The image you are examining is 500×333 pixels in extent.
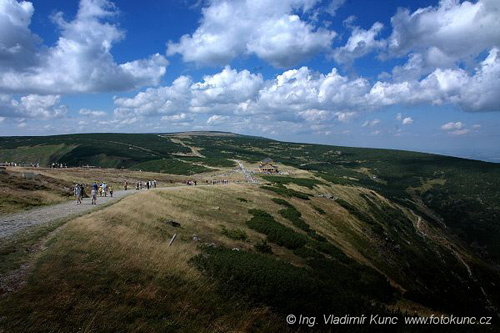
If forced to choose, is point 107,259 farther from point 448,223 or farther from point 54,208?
point 448,223

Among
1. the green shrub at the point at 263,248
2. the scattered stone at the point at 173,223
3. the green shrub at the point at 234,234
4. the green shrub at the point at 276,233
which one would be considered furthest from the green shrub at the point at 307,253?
the scattered stone at the point at 173,223

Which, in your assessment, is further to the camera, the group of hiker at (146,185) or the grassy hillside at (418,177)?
the grassy hillside at (418,177)

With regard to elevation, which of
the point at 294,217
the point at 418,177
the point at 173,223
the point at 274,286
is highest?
the point at 173,223

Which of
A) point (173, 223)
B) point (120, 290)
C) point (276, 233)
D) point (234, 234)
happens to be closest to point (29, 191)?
point (173, 223)

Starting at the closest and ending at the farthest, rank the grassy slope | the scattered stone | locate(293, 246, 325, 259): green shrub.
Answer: the grassy slope < the scattered stone < locate(293, 246, 325, 259): green shrub

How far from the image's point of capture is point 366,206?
210 feet

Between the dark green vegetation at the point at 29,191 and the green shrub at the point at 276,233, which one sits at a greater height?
the dark green vegetation at the point at 29,191

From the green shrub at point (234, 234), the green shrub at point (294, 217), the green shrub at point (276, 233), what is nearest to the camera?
the green shrub at point (234, 234)

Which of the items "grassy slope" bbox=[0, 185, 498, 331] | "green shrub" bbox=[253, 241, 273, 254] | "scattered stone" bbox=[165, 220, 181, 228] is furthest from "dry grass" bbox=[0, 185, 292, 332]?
"green shrub" bbox=[253, 241, 273, 254]

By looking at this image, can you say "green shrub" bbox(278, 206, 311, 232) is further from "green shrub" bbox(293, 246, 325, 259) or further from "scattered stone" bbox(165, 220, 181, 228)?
"scattered stone" bbox(165, 220, 181, 228)

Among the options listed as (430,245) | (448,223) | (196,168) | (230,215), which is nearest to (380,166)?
(448,223)

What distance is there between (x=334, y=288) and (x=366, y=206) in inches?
2017

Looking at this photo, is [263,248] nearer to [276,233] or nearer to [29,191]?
[276,233]

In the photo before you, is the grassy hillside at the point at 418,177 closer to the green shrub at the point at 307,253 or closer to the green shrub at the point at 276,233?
the green shrub at the point at 276,233
